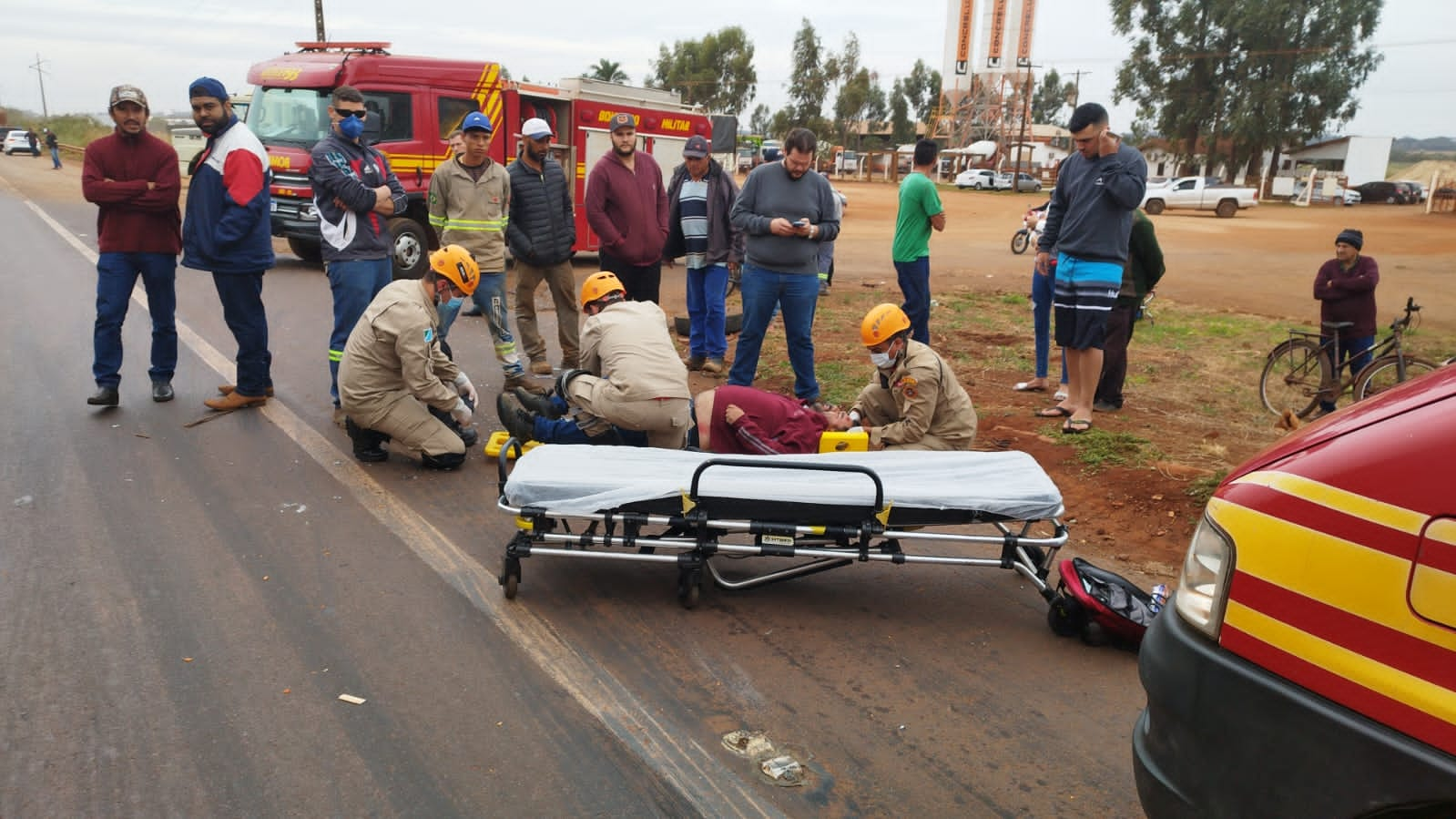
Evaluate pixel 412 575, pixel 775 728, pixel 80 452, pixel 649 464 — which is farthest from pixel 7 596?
pixel 775 728

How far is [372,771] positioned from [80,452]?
4.08 m

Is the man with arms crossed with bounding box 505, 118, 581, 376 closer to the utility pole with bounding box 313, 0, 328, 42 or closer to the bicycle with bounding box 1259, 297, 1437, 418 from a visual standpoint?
the bicycle with bounding box 1259, 297, 1437, 418

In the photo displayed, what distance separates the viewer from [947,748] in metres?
3.31

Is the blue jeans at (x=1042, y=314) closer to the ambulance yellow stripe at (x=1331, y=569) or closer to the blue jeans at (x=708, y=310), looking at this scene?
the blue jeans at (x=708, y=310)

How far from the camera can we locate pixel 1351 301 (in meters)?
8.27

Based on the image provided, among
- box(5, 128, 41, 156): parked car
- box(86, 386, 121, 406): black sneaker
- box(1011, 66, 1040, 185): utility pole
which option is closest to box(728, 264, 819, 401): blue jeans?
box(86, 386, 121, 406): black sneaker

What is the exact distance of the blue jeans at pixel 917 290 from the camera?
27.4 feet

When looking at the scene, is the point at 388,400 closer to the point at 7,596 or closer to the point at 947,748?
the point at 7,596

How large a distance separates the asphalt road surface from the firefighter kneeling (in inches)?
11.8

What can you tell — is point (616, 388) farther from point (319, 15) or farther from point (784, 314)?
point (319, 15)

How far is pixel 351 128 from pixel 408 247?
22.3 ft

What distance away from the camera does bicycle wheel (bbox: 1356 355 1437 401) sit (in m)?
7.85

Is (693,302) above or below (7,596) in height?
above

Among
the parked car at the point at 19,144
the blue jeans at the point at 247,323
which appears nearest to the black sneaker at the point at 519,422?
the blue jeans at the point at 247,323
